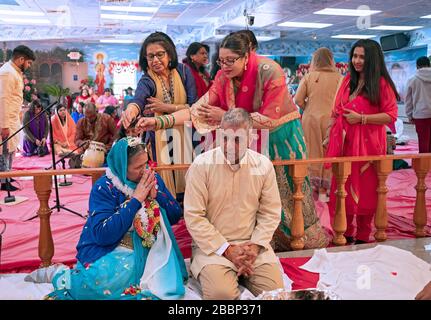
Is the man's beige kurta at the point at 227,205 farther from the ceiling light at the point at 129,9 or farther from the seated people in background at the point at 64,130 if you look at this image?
the ceiling light at the point at 129,9

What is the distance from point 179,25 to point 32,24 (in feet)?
9.55

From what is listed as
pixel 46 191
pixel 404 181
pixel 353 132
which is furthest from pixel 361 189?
pixel 404 181

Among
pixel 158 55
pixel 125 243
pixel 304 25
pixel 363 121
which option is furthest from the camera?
pixel 304 25

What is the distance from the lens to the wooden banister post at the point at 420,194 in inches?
95.7

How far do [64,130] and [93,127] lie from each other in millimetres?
473

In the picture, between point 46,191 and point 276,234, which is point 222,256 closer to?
point 276,234

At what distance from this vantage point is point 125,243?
1.88 m

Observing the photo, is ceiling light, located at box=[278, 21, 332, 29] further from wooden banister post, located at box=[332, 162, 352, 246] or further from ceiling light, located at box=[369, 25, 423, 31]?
wooden banister post, located at box=[332, 162, 352, 246]

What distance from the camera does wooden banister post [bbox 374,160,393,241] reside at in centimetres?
237

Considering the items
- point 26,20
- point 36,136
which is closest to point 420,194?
point 36,136

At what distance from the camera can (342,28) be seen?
32.8 feet

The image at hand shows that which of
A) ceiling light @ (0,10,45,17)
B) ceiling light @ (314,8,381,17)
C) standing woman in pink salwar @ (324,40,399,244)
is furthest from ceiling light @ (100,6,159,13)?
standing woman in pink salwar @ (324,40,399,244)

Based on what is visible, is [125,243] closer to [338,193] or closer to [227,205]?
[227,205]

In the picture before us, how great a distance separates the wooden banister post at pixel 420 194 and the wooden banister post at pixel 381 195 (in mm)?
177
